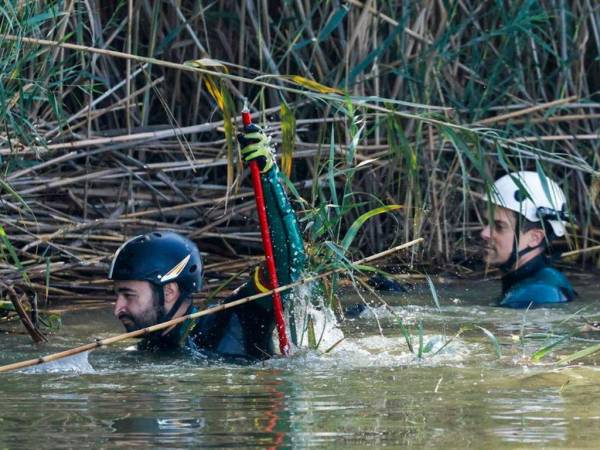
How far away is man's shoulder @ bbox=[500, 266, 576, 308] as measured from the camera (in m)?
7.09

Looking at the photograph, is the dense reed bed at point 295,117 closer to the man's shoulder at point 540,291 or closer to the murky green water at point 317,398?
the man's shoulder at point 540,291

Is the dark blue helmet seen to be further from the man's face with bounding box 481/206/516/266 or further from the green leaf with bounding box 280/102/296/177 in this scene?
the man's face with bounding box 481/206/516/266

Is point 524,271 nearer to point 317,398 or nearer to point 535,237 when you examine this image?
point 535,237

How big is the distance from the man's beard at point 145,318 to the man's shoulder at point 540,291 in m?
2.23

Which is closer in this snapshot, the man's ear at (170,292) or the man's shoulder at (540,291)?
the man's ear at (170,292)

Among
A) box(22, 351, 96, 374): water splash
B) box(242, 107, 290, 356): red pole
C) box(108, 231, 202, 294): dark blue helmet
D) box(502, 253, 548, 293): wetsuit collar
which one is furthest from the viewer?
box(502, 253, 548, 293): wetsuit collar

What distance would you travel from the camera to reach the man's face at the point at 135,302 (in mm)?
5473

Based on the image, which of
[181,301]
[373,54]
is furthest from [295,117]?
[181,301]

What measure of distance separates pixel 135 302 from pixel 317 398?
129 centimetres

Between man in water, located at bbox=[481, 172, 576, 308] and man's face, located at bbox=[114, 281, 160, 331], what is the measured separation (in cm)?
225

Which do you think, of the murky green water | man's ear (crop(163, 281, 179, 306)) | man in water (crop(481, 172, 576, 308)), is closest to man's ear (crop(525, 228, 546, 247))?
man in water (crop(481, 172, 576, 308))

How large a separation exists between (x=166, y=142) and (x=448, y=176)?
5.06 feet

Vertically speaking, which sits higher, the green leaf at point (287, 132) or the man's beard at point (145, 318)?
the green leaf at point (287, 132)

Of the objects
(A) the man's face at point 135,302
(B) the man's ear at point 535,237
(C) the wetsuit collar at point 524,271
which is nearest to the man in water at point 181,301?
(A) the man's face at point 135,302
